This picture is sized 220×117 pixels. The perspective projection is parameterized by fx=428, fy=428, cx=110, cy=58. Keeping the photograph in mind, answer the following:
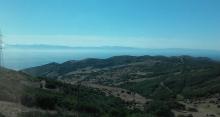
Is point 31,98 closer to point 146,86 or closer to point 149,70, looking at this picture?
point 146,86

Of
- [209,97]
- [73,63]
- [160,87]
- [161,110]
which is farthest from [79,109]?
[73,63]

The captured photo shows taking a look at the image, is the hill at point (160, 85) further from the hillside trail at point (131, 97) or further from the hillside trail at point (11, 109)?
the hillside trail at point (11, 109)

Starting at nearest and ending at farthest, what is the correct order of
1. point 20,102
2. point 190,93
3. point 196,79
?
point 20,102 < point 190,93 < point 196,79

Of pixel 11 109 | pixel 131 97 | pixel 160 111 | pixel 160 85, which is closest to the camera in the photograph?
pixel 11 109

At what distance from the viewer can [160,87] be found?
8488 cm

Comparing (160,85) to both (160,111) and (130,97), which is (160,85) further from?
(160,111)

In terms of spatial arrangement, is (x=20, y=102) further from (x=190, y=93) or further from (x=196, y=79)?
(x=196, y=79)

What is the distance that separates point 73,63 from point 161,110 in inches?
5398

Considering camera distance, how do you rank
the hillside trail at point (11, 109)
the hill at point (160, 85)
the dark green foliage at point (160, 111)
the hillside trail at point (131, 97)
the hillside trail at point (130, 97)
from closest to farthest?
the hillside trail at point (11, 109) < the dark green foliage at point (160, 111) < the hill at point (160, 85) < the hillside trail at point (130, 97) < the hillside trail at point (131, 97)

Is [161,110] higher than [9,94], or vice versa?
[9,94]

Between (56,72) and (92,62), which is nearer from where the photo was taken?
(56,72)

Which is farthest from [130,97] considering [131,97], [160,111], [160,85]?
[160,85]

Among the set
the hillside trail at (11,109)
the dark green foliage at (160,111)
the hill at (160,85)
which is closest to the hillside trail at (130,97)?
the hill at (160,85)

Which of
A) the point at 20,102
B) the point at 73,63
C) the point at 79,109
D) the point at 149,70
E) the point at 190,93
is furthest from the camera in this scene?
the point at 73,63
